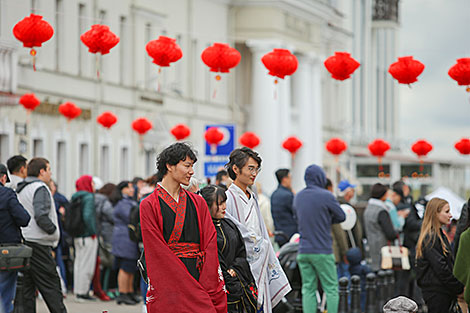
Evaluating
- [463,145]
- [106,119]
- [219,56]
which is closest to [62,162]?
[106,119]

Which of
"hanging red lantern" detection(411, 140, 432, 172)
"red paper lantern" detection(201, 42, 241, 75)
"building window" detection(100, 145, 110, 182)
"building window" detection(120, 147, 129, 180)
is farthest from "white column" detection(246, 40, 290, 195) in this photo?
"red paper lantern" detection(201, 42, 241, 75)

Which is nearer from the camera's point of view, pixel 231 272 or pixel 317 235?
pixel 231 272

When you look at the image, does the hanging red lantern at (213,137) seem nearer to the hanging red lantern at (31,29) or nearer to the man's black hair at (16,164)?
the hanging red lantern at (31,29)

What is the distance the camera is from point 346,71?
18.9 meters

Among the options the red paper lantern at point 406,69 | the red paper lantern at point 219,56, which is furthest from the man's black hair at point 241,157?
the red paper lantern at point 219,56

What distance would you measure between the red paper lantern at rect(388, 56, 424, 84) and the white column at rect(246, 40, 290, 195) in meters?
25.4

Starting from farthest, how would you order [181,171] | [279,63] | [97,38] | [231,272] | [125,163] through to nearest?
[125,163] < [279,63] < [97,38] < [231,272] < [181,171]

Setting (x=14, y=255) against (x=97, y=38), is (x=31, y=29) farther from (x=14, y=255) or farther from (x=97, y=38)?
(x=14, y=255)

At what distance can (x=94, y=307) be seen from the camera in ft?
53.9

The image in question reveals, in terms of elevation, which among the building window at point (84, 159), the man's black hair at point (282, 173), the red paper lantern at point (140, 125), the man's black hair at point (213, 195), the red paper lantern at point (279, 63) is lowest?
the man's black hair at point (213, 195)

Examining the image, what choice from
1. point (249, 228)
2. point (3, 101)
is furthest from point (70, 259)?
point (249, 228)

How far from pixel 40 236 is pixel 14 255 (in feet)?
3.18

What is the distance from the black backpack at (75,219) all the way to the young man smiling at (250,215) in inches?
277

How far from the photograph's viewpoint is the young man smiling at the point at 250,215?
9.90 metres
